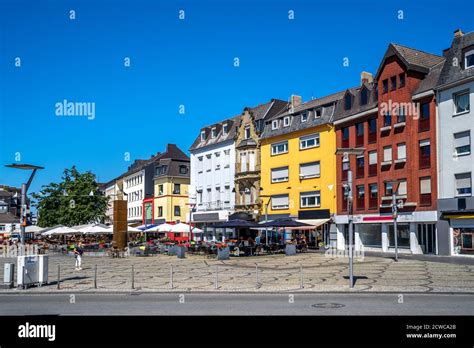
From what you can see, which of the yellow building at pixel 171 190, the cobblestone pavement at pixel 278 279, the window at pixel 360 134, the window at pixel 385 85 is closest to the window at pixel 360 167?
the window at pixel 360 134

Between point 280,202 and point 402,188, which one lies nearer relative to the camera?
point 402,188

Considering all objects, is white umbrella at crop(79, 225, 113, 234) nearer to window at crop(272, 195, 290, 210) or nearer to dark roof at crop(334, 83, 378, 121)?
window at crop(272, 195, 290, 210)

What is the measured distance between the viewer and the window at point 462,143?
37.5m

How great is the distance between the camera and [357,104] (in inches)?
1902

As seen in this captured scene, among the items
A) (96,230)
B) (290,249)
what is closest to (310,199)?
(290,249)

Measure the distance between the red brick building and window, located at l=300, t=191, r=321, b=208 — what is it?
9.37ft

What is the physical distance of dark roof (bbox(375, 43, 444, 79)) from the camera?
140 feet

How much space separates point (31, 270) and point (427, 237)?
29.4 m

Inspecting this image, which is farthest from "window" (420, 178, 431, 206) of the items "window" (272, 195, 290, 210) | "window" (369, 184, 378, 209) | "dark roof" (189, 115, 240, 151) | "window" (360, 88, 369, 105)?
"dark roof" (189, 115, 240, 151)

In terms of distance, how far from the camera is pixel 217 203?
64.4m

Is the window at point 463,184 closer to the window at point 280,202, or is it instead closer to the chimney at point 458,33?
the chimney at point 458,33

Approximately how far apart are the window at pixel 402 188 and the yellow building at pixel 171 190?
37554 mm

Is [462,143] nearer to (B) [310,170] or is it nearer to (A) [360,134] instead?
(A) [360,134]
